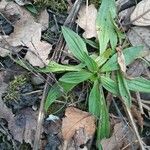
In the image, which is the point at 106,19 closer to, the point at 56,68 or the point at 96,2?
the point at 96,2

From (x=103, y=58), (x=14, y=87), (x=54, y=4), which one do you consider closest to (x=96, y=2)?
(x=54, y=4)

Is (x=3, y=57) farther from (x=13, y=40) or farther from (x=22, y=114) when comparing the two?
(x=22, y=114)

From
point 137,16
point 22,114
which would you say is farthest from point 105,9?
point 22,114

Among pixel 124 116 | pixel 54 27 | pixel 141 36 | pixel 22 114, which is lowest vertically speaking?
pixel 124 116

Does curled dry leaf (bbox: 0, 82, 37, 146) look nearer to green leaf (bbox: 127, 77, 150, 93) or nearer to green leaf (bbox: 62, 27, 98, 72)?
green leaf (bbox: 62, 27, 98, 72)

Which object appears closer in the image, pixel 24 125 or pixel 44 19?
pixel 24 125

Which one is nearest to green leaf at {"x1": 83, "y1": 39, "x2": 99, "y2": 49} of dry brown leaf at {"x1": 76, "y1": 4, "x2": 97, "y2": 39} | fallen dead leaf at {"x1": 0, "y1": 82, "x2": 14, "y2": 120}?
dry brown leaf at {"x1": 76, "y1": 4, "x2": 97, "y2": 39}
